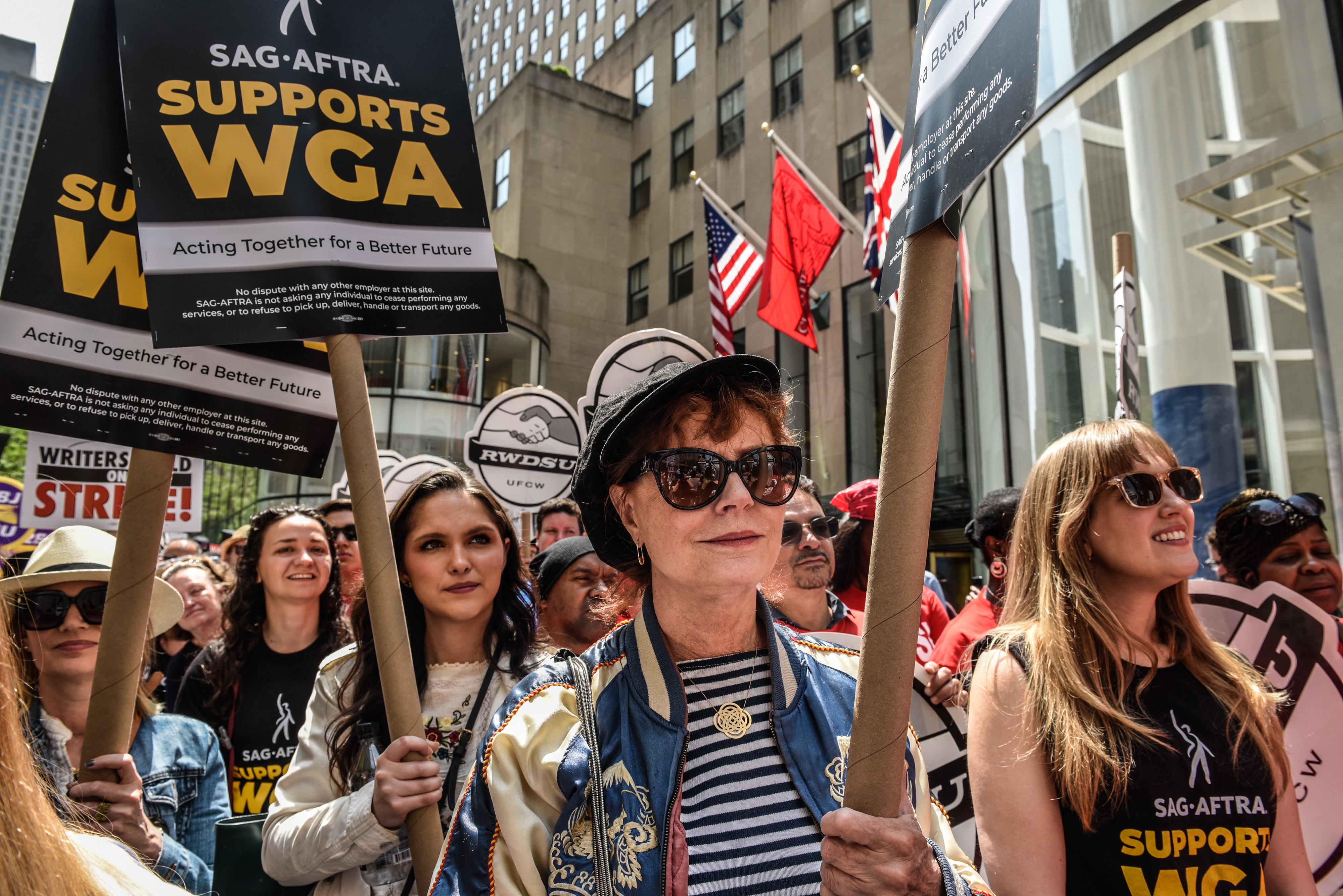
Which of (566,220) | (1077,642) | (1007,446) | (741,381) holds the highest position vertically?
(566,220)

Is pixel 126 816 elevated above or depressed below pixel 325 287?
below

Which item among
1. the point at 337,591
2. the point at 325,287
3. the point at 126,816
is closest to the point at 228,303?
the point at 325,287

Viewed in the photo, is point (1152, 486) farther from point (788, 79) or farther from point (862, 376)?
point (788, 79)

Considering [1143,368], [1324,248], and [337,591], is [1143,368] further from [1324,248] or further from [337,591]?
[337,591]

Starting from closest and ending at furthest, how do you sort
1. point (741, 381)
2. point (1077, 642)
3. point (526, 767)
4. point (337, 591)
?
point (526, 767) < point (741, 381) < point (1077, 642) < point (337, 591)

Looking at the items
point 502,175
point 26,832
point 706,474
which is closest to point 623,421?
point 706,474

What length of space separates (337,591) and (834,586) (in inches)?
102

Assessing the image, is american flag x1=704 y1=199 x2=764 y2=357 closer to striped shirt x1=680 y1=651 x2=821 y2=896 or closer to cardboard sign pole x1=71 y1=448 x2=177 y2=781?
cardboard sign pole x1=71 y1=448 x2=177 y2=781

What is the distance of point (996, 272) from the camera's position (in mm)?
9516

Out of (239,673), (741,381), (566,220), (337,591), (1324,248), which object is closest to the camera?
(741,381)

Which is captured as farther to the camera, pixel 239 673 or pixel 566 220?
pixel 566 220

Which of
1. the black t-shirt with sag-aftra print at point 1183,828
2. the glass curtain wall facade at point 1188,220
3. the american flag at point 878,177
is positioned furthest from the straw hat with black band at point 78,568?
the american flag at point 878,177

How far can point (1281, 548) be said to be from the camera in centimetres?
380

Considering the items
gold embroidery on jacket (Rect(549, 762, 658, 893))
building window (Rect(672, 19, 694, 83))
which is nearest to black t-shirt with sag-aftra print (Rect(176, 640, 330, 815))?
gold embroidery on jacket (Rect(549, 762, 658, 893))
